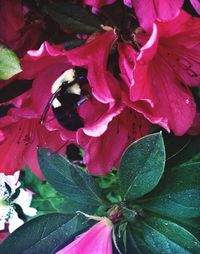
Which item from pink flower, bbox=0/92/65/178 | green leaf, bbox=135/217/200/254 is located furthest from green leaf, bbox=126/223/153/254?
pink flower, bbox=0/92/65/178

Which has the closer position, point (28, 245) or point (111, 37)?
point (111, 37)

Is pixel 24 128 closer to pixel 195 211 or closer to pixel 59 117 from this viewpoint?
pixel 59 117

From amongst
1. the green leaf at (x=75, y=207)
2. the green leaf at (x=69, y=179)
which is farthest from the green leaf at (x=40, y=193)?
the green leaf at (x=69, y=179)

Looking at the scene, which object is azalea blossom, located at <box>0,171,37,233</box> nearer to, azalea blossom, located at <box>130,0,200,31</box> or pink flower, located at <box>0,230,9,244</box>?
pink flower, located at <box>0,230,9,244</box>

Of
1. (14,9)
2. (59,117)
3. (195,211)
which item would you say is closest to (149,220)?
(195,211)

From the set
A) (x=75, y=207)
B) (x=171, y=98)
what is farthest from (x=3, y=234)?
(x=171, y=98)

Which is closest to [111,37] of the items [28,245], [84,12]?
[84,12]

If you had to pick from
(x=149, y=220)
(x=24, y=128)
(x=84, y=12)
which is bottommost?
(x=149, y=220)

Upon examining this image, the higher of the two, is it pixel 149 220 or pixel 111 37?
pixel 111 37
